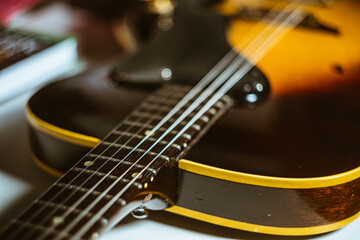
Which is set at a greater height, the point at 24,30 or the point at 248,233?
the point at 24,30

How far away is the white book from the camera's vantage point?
2.02ft

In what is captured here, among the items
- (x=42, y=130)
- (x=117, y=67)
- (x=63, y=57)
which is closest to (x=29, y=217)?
(x=42, y=130)

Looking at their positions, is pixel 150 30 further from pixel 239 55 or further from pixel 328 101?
pixel 328 101

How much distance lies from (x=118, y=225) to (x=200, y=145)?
0.12m

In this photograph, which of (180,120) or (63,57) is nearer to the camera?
(180,120)

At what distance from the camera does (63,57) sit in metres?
0.70

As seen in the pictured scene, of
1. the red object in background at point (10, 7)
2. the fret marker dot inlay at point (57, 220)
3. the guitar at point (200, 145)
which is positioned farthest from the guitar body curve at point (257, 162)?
the red object in background at point (10, 7)

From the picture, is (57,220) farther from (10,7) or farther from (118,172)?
(10,7)

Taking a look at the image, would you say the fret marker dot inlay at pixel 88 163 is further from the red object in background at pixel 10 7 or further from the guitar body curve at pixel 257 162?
the red object in background at pixel 10 7

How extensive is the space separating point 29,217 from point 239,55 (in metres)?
0.41

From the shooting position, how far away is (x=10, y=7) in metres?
0.86

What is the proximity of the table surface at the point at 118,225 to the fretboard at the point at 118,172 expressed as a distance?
64 mm

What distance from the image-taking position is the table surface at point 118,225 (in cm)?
43

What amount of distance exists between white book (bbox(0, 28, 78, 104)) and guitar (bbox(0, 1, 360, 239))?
4.4 inches
